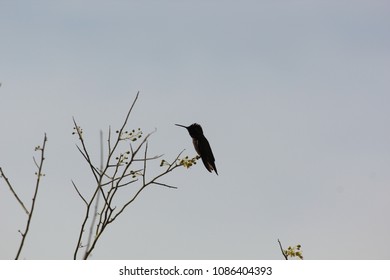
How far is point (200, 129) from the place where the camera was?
9.19m

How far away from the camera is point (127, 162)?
5168mm

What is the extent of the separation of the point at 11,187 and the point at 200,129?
527cm

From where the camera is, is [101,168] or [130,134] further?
[130,134]

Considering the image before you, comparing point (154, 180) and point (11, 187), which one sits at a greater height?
point (154, 180)

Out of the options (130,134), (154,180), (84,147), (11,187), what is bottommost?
(11,187)

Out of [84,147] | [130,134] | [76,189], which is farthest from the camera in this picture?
[130,134]
